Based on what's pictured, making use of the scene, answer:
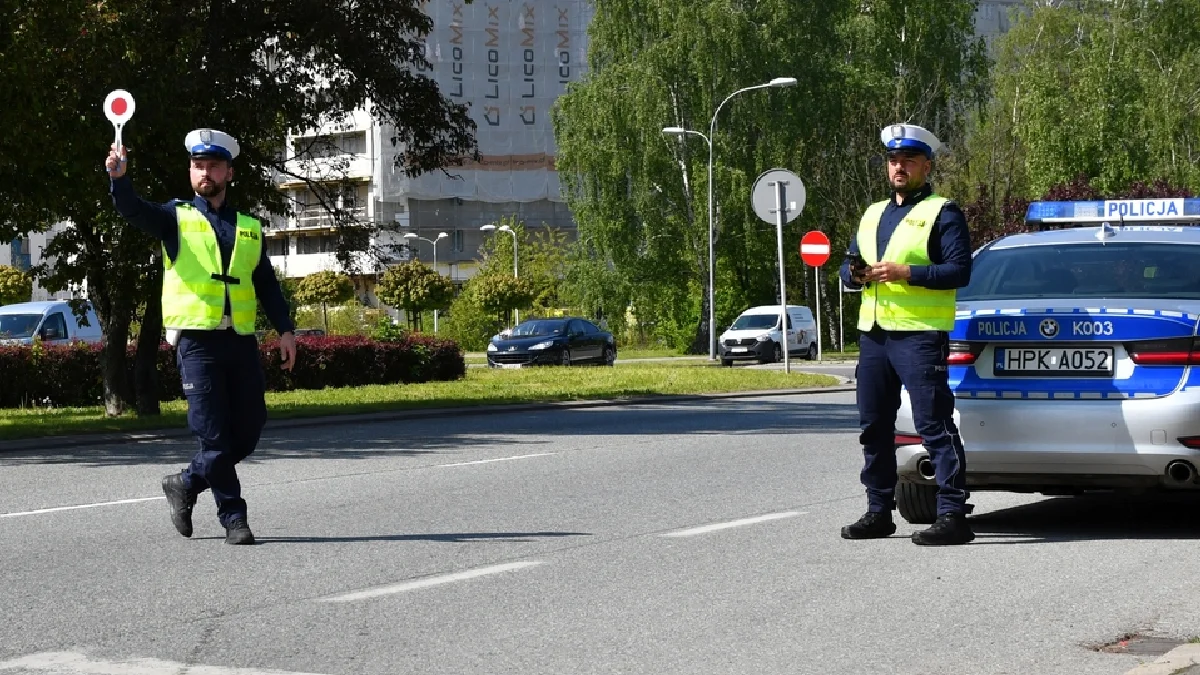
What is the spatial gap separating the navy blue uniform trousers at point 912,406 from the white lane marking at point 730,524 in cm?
94

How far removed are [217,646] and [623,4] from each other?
53974 mm

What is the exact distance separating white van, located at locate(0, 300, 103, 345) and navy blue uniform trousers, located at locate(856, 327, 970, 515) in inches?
993

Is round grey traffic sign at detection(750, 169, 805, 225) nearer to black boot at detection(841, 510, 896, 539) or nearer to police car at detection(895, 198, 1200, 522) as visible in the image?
police car at detection(895, 198, 1200, 522)

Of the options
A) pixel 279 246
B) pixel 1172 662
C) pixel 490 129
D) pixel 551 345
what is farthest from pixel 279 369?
pixel 279 246

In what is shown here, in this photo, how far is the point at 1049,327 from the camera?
9.55 metres

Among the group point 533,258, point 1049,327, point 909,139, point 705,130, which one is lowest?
point 1049,327

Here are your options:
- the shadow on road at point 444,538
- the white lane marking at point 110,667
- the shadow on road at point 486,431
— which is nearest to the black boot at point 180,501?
the shadow on road at point 444,538

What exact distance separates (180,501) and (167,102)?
37.1ft

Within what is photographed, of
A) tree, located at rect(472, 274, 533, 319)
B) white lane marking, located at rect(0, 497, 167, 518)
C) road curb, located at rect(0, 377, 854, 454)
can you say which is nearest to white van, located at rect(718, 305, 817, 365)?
tree, located at rect(472, 274, 533, 319)

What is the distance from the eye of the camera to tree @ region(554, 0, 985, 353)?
57.8 m

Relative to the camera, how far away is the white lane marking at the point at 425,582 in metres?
7.80

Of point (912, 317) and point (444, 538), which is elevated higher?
point (912, 317)

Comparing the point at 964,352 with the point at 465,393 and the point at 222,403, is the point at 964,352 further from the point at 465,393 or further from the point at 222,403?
the point at 465,393

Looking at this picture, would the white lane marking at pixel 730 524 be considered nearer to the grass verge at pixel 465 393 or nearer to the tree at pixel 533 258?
the grass verge at pixel 465 393
